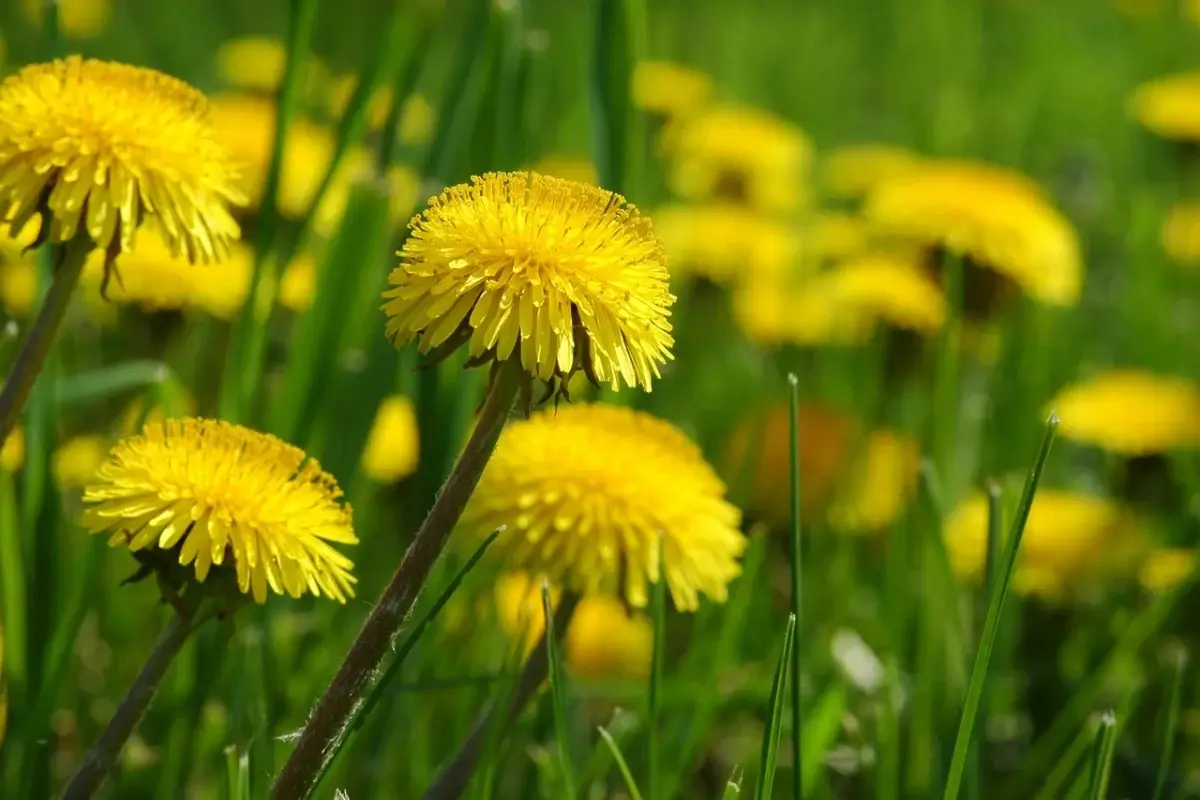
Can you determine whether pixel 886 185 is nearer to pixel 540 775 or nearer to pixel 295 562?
pixel 540 775

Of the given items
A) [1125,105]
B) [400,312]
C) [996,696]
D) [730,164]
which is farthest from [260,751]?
[1125,105]

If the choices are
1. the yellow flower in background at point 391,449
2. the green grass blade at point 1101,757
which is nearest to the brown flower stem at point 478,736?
the green grass blade at point 1101,757

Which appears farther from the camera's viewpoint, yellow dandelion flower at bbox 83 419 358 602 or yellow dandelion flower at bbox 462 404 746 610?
yellow dandelion flower at bbox 462 404 746 610

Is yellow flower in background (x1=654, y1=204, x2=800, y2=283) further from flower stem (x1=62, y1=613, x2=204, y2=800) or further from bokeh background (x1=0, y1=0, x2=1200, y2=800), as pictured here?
flower stem (x1=62, y1=613, x2=204, y2=800)

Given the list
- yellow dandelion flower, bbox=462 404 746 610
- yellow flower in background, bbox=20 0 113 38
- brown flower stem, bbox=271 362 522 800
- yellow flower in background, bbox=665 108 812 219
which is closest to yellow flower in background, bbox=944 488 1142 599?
yellow dandelion flower, bbox=462 404 746 610

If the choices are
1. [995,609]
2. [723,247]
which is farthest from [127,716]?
[723,247]

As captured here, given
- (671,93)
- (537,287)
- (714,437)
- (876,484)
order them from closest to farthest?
(537,287) < (876,484) < (714,437) < (671,93)

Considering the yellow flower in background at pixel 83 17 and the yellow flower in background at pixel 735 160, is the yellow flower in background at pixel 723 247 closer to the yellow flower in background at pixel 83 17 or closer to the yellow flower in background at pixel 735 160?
the yellow flower in background at pixel 735 160

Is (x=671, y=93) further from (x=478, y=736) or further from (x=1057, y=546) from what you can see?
(x=478, y=736)
